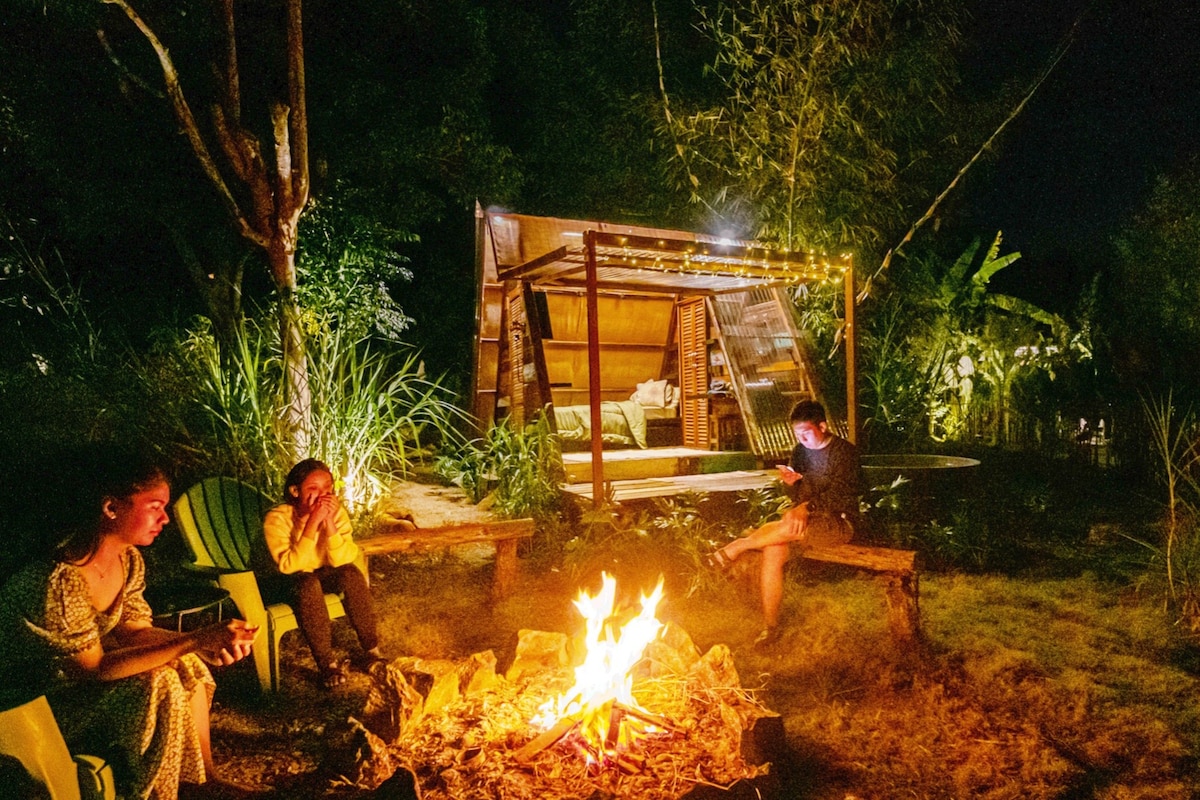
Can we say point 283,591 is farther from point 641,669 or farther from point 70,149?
point 70,149

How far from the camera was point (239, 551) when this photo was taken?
432 cm

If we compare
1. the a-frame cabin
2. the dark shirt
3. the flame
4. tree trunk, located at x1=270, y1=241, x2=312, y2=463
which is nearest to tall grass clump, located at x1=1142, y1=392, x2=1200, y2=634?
the dark shirt

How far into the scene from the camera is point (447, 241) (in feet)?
51.9

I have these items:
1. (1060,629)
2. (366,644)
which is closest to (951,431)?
(1060,629)

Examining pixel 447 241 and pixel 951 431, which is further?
pixel 447 241

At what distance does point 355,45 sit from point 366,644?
24.8 feet

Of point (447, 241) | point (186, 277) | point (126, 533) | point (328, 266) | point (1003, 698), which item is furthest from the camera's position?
point (447, 241)

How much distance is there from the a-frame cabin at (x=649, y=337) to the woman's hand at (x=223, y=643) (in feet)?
14.9

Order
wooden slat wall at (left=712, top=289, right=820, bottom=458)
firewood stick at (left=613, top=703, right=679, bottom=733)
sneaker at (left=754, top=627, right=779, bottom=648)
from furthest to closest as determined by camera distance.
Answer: wooden slat wall at (left=712, top=289, right=820, bottom=458) < sneaker at (left=754, top=627, right=779, bottom=648) < firewood stick at (left=613, top=703, right=679, bottom=733)

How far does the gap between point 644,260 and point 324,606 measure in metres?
4.55

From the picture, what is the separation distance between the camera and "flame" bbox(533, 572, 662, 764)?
3.04 m

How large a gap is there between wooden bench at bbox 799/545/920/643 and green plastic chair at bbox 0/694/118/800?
3.66 m

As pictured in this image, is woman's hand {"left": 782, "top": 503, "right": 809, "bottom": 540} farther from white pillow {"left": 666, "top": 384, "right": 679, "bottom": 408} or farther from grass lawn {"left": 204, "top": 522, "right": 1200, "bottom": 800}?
white pillow {"left": 666, "top": 384, "right": 679, "bottom": 408}

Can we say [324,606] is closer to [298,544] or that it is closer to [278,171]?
[298,544]
